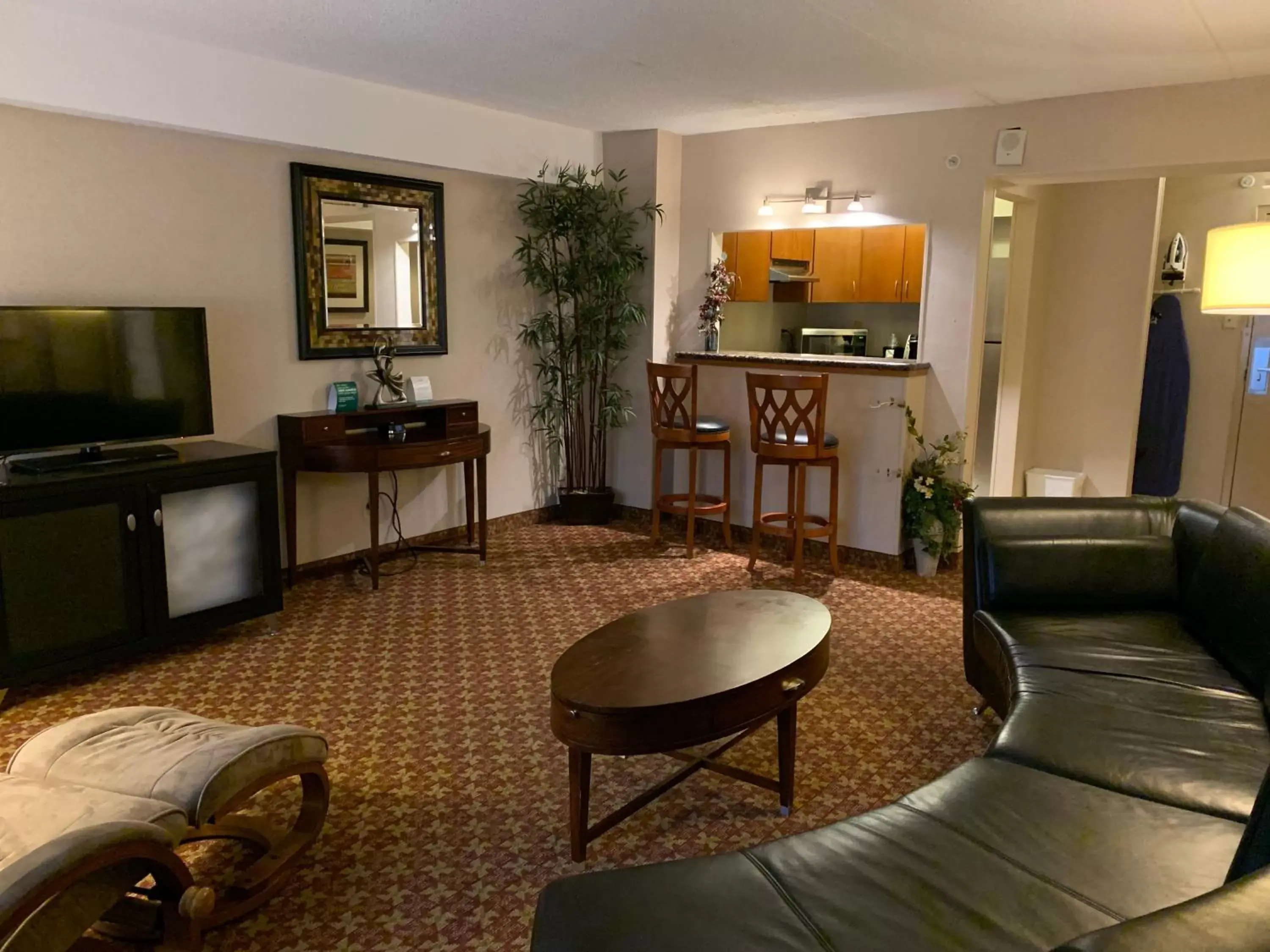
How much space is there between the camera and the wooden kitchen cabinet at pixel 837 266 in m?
6.54

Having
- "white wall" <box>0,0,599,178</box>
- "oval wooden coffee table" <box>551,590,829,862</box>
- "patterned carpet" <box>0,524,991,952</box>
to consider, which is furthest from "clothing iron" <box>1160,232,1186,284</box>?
"oval wooden coffee table" <box>551,590,829,862</box>

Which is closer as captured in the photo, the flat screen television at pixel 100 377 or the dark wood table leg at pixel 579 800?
the dark wood table leg at pixel 579 800

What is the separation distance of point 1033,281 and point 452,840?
4993 mm

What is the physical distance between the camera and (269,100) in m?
4.07

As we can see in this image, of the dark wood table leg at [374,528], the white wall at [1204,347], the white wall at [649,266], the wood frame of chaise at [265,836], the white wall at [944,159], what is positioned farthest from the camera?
the white wall at [1204,347]

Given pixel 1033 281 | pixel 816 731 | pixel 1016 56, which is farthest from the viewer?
pixel 1033 281

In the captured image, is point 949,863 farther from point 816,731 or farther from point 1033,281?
point 1033,281

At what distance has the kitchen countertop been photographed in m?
4.88

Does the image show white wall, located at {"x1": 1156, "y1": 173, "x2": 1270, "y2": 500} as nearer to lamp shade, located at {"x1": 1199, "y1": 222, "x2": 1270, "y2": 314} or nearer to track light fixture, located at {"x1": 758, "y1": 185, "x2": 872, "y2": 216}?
track light fixture, located at {"x1": 758, "y1": 185, "x2": 872, "y2": 216}

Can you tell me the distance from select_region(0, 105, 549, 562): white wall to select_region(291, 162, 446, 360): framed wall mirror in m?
0.07

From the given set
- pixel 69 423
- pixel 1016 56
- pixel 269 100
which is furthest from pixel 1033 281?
pixel 69 423

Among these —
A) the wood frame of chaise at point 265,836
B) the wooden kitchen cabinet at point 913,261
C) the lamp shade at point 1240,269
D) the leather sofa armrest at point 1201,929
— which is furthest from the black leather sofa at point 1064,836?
the wooden kitchen cabinet at point 913,261

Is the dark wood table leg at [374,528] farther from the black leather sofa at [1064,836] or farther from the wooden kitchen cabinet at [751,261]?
the wooden kitchen cabinet at [751,261]

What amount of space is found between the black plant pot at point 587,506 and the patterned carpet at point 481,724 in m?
0.94
